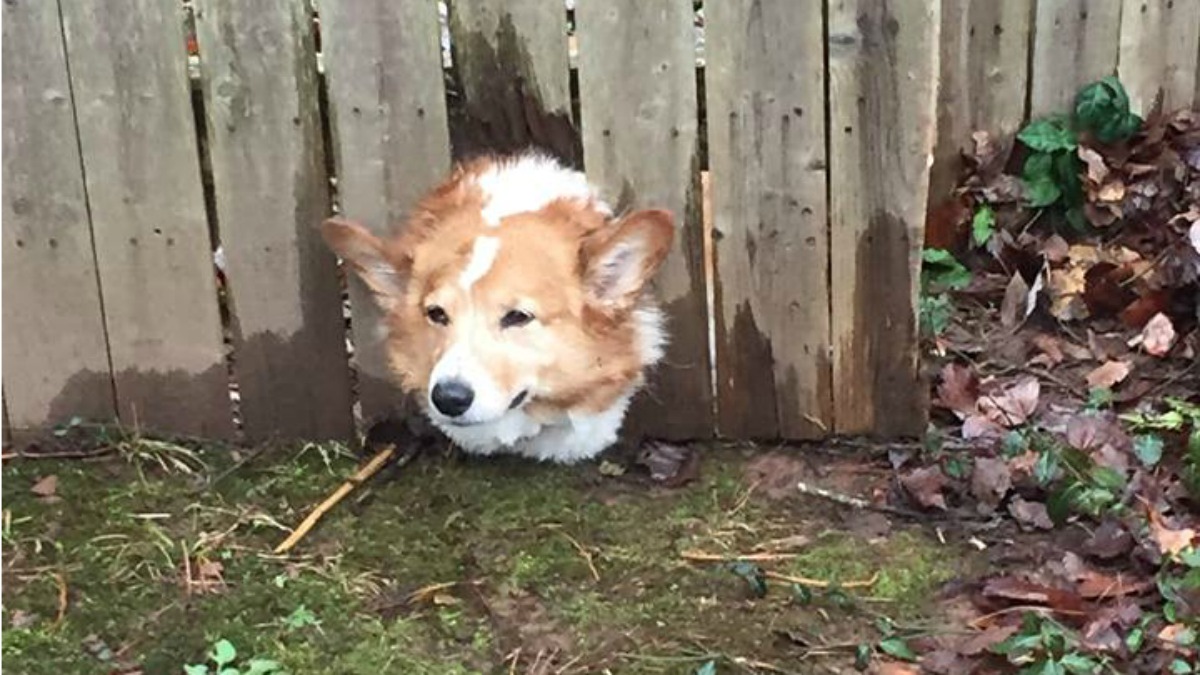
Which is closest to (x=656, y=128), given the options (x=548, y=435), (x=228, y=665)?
(x=548, y=435)

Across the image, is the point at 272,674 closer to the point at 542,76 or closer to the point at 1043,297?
the point at 542,76

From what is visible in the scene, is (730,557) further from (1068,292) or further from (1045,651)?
(1068,292)

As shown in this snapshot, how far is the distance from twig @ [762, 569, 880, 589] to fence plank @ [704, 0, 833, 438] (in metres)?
0.55

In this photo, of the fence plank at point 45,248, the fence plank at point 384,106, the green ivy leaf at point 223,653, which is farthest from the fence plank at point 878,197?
the fence plank at point 45,248

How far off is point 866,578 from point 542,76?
126cm

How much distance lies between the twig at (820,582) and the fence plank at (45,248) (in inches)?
62.9

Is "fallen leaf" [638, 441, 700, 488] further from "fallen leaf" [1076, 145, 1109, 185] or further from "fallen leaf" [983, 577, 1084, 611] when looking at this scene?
"fallen leaf" [1076, 145, 1109, 185]

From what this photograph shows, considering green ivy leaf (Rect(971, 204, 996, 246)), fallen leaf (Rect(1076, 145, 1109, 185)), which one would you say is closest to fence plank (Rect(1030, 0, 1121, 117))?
fallen leaf (Rect(1076, 145, 1109, 185))

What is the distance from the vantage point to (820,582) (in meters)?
3.52

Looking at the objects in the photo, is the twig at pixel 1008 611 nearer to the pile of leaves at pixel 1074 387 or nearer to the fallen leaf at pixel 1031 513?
the pile of leaves at pixel 1074 387

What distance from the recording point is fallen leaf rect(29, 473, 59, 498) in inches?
150

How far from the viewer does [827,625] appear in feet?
11.1

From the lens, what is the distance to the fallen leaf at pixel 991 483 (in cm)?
369

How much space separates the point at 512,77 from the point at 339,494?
0.99m
